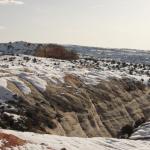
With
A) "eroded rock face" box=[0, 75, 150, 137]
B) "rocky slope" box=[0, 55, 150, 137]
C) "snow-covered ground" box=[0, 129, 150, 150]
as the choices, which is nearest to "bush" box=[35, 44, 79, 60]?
"rocky slope" box=[0, 55, 150, 137]

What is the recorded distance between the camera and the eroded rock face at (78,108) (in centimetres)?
3953

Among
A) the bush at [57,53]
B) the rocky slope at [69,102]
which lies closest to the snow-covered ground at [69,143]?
the rocky slope at [69,102]

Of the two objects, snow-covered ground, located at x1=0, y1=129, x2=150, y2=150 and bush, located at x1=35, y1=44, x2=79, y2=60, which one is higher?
bush, located at x1=35, y1=44, x2=79, y2=60

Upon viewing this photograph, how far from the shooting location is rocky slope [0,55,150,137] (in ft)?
130

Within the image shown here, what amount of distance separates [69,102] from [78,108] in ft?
4.12

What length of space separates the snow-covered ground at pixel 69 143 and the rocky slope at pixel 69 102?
8.10m

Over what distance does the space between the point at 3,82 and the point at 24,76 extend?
17.8 feet

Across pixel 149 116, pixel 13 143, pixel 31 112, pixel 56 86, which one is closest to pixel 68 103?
pixel 56 86

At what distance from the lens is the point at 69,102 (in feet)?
154

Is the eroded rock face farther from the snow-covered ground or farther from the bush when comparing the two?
the bush

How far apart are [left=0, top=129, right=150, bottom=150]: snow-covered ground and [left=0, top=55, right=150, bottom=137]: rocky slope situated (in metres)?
8.10

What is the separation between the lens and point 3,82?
43.4 meters

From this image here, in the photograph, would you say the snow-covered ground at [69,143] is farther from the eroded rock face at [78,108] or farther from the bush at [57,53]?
the bush at [57,53]

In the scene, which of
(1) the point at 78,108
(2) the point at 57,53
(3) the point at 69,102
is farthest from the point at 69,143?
(2) the point at 57,53
